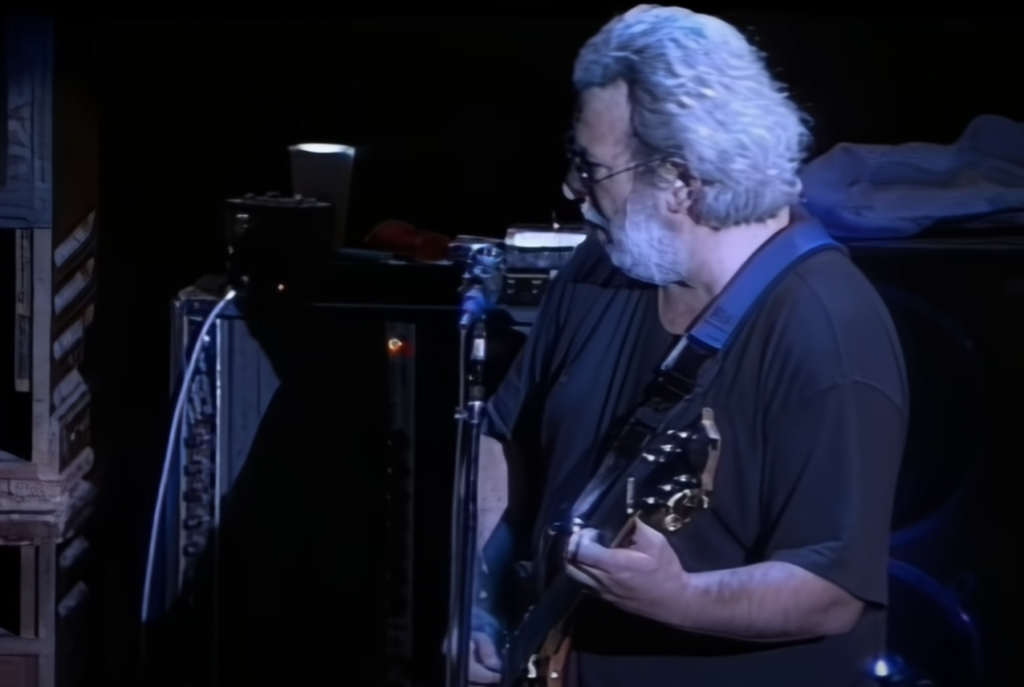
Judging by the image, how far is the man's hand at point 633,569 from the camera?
111 centimetres

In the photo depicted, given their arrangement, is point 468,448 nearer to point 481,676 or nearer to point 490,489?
point 490,489

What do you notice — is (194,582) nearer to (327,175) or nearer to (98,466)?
(98,466)

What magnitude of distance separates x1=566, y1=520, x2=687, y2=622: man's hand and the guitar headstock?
0.06ft

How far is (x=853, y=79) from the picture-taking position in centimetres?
132

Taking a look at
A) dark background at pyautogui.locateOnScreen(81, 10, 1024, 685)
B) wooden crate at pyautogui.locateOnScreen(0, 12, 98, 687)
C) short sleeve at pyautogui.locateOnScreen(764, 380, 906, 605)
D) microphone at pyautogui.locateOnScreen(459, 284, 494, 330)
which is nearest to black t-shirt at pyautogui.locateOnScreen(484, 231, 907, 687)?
short sleeve at pyautogui.locateOnScreen(764, 380, 906, 605)

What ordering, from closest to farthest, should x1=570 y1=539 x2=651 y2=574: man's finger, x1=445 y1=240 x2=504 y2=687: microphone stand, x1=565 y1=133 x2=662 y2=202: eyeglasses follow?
x1=570 y1=539 x2=651 y2=574: man's finger < x1=565 y1=133 x2=662 y2=202: eyeglasses < x1=445 y1=240 x2=504 y2=687: microphone stand

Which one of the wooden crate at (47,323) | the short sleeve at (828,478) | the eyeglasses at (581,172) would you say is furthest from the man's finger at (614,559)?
the wooden crate at (47,323)

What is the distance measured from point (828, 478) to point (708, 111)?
32 cm

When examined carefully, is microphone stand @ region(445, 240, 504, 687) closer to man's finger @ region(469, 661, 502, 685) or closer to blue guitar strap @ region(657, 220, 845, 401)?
man's finger @ region(469, 661, 502, 685)

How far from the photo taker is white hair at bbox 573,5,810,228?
1.14 metres

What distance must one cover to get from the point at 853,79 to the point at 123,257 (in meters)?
0.78

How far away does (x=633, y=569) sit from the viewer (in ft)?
3.64

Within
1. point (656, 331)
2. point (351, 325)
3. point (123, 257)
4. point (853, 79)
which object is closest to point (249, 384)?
point (351, 325)

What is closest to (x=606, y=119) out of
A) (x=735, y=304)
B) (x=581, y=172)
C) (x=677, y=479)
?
(x=581, y=172)
